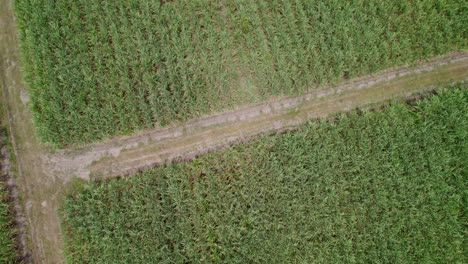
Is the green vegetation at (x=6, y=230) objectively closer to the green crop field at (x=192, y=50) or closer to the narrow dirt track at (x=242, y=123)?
the narrow dirt track at (x=242, y=123)

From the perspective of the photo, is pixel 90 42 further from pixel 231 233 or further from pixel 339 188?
pixel 339 188

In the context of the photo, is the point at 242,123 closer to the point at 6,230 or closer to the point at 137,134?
the point at 137,134

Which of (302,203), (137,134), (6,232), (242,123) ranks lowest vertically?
(302,203)

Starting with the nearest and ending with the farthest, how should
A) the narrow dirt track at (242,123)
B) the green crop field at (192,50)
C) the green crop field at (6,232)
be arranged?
the green crop field at (6,232)
the green crop field at (192,50)
the narrow dirt track at (242,123)

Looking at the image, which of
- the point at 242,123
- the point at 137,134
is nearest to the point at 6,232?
the point at 137,134

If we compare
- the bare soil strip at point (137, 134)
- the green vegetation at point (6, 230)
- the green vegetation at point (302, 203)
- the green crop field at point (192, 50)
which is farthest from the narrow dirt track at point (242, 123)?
the green vegetation at point (6, 230)

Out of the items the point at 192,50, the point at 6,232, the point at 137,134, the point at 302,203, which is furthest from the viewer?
the point at 192,50

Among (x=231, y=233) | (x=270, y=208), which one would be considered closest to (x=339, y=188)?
(x=270, y=208)
